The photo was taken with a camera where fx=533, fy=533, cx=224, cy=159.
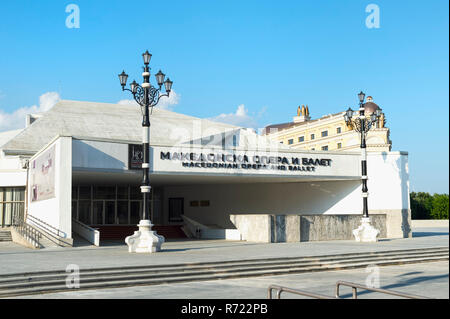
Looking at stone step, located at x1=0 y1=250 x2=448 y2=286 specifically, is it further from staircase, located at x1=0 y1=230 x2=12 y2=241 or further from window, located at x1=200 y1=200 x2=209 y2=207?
window, located at x1=200 y1=200 x2=209 y2=207

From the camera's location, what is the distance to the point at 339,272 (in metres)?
17.5

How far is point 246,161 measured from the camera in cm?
3045

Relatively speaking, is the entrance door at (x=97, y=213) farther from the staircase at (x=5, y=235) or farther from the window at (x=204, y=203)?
the staircase at (x=5, y=235)

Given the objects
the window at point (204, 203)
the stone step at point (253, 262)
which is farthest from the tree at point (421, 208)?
the stone step at point (253, 262)

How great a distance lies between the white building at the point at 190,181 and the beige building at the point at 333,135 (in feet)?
152

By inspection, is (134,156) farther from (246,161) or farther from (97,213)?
(97,213)

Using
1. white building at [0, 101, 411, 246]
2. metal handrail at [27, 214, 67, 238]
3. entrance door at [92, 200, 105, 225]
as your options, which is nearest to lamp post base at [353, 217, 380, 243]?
white building at [0, 101, 411, 246]

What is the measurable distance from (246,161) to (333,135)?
237 feet

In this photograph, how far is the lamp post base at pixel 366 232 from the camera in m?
28.4

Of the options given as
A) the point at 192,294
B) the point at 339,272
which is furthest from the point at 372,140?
the point at 192,294

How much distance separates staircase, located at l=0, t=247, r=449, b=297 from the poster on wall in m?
11.8

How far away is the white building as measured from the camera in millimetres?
26625
